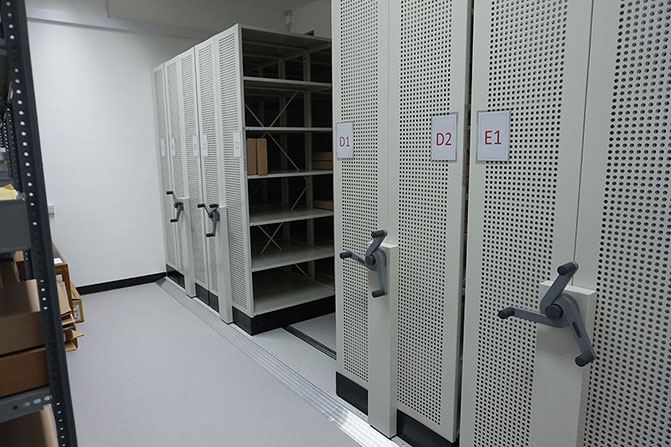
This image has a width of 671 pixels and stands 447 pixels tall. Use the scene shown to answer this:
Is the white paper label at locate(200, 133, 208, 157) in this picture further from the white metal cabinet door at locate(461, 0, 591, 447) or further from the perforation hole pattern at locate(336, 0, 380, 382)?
the white metal cabinet door at locate(461, 0, 591, 447)

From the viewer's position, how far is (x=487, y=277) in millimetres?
1706

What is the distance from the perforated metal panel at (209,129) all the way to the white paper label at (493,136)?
7.86 ft

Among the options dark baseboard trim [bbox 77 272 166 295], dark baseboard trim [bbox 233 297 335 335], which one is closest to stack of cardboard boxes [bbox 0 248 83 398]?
dark baseboard trim [bbox 233 297 335 335]

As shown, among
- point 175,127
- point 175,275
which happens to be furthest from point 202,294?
point 175,127

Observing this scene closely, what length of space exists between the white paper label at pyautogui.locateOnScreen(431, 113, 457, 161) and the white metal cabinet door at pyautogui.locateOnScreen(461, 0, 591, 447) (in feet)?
0.31

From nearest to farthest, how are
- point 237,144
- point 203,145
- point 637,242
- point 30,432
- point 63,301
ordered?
point 637,242
point 30,432
point 63,301
point 237,144
point 203,145

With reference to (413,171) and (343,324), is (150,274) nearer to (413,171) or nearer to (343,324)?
(343,324)

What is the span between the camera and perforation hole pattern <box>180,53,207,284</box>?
151 inches

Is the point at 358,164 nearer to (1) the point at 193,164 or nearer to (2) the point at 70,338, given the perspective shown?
(1) the point at 193,164

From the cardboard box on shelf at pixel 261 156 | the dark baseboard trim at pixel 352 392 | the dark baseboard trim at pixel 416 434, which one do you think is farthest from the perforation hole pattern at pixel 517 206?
the cardboard box on shelf at pixel 261 156

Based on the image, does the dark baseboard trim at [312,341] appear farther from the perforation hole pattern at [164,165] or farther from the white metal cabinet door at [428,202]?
the perforation hole pattern at [164,165]

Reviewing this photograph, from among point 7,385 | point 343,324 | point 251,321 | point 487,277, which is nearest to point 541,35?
point 487,277

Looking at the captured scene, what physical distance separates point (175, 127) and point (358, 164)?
273 cm

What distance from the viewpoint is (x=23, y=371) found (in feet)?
3.80
